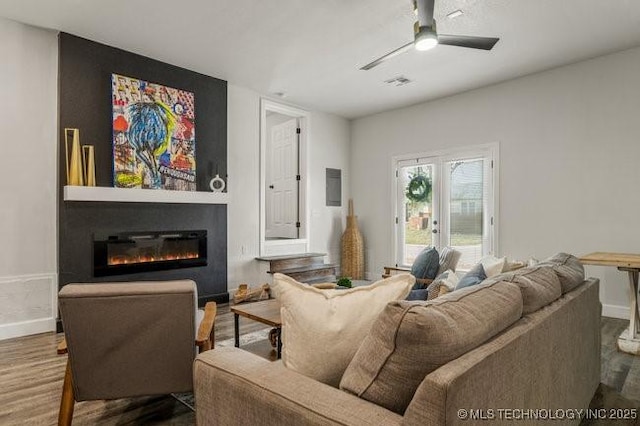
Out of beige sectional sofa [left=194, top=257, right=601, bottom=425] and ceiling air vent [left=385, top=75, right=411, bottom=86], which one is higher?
ceiling air vent [left=385, top=75, right=411, bottom=86]

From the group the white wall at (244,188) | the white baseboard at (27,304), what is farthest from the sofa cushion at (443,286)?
the white baseboard at (27,304)

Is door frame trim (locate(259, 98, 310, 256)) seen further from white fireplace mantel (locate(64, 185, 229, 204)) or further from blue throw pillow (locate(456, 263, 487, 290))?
blue throw pillow (locate(456, 263, 487, 290))

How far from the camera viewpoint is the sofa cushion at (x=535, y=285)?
1.47 meters

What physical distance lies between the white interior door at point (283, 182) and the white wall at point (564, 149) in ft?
7.33

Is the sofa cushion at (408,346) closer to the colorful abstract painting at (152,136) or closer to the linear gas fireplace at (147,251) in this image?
the linear gas fireplace at (147,251)

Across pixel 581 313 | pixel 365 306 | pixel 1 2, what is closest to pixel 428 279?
pixel 581 313

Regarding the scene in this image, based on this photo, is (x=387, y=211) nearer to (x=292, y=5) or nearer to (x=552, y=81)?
(x=552, y=81)

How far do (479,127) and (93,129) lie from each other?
490 cm

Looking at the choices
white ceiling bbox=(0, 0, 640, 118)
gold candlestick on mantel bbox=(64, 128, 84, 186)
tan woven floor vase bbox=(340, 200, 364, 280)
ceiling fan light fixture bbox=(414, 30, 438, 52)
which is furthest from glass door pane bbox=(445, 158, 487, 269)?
gold candlestick on mantel bbox=(64, 128, 84, 186)

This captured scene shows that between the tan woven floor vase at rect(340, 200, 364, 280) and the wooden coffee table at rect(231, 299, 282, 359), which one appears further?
the tan woven floor vase at rect(340, 200, 364, 280)

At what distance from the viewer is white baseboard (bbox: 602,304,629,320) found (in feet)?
13.5

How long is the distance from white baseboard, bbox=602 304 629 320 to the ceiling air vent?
360cm

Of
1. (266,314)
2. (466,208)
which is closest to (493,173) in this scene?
(466,208)

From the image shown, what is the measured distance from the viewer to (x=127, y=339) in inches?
70.7
